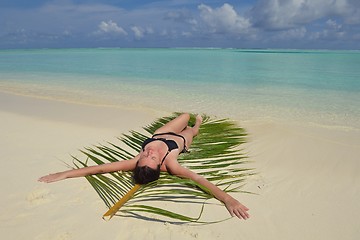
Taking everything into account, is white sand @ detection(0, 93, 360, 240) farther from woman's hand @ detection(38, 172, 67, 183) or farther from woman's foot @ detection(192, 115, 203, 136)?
woman's foot @ detection(192, 115, 203, 136)

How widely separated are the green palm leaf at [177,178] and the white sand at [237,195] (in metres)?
0.11

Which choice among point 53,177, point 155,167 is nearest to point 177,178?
point 155,167

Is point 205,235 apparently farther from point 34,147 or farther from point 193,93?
point 193,93

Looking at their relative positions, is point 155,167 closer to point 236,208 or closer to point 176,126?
point 236,208

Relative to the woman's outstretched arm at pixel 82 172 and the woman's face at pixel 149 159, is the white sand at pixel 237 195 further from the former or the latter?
the woman's face at pixel 149 159

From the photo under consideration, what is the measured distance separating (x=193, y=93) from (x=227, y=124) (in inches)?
217

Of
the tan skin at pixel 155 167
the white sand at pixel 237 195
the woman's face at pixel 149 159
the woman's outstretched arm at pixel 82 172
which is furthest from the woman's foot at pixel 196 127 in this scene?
the woman's outstretched arm at pixel 82 172

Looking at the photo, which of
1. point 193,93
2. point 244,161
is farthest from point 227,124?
point 193,93

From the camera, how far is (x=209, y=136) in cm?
459

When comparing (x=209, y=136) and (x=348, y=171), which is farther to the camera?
(x=209, y=136)

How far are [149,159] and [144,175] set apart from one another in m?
0.22

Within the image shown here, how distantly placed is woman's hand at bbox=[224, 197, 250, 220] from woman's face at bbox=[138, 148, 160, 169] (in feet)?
2.66

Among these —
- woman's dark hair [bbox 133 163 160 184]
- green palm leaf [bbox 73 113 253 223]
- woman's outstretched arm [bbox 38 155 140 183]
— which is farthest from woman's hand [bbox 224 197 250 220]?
woman's outstretched arm [bbox 38 155 140 183]

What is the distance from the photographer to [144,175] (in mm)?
3023
